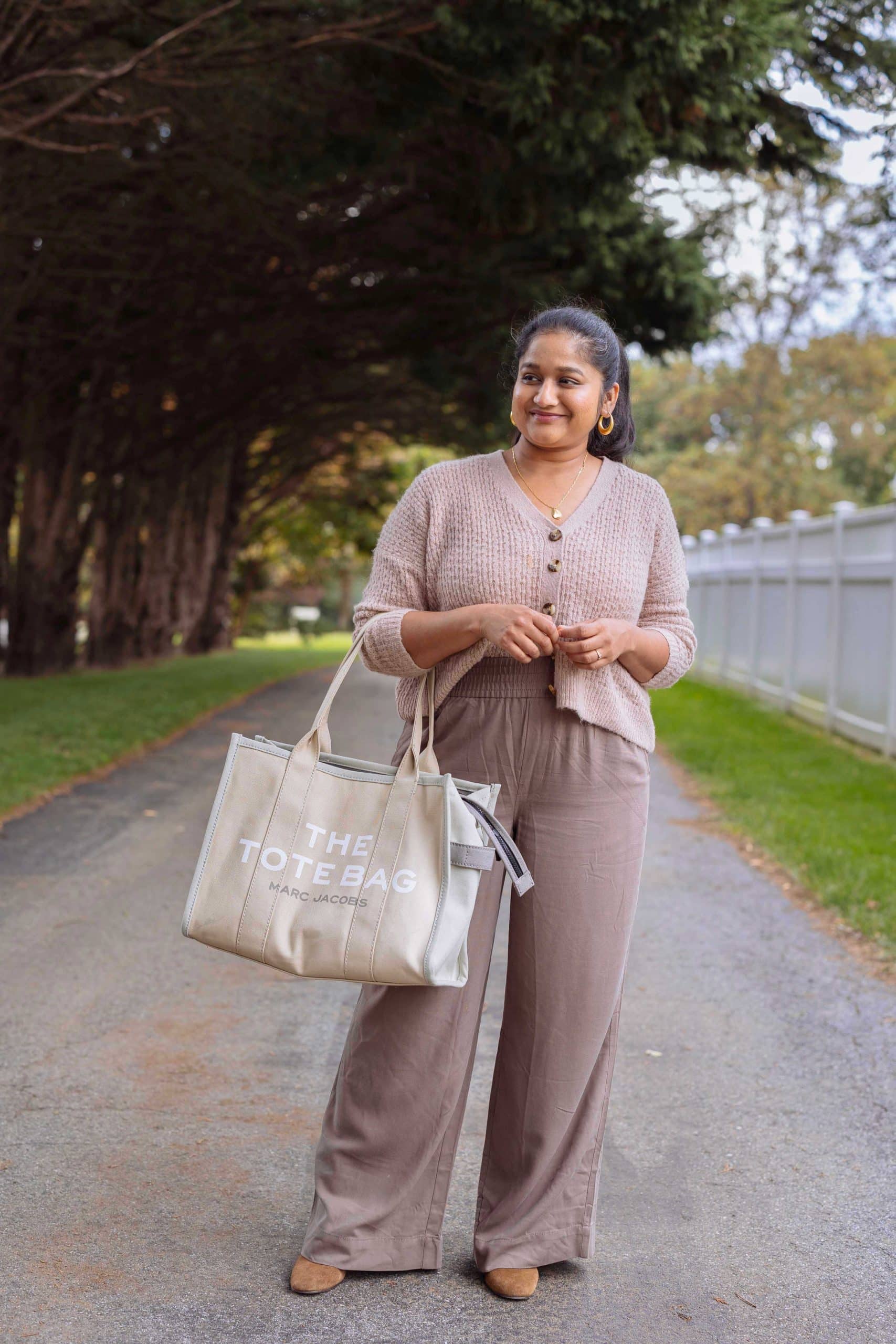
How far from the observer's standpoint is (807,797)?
995 centimetres

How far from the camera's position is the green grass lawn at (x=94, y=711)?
1039 centimetres

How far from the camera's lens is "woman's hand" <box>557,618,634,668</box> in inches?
112

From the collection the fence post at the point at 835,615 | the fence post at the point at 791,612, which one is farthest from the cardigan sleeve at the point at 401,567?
the fence post at the point at 791,612

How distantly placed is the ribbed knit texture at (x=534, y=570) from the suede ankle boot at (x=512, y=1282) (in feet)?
3.87

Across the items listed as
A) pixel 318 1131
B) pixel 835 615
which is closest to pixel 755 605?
pixel 835 615

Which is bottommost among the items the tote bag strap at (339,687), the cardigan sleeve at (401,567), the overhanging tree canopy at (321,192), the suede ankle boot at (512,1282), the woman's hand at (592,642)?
the suede ankle boot at (512,1282)

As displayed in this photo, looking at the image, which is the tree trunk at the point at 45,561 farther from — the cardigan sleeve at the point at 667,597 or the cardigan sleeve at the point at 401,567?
the cardigan sleeve at the point at 667,597

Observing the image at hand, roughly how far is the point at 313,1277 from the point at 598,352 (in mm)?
2067

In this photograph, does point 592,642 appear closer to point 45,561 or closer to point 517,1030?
point 517,1030

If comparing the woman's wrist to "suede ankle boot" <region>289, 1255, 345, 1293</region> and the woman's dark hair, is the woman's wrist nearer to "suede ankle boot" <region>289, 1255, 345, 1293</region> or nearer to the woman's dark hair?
the woman's dark hair

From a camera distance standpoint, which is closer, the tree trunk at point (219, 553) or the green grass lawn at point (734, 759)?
the green grass lawn at point (734, 759)

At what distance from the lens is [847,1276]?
3.20 meters

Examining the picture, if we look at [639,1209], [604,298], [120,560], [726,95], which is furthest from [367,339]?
[639,1209]

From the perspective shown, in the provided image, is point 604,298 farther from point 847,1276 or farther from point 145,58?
point 847,1276
